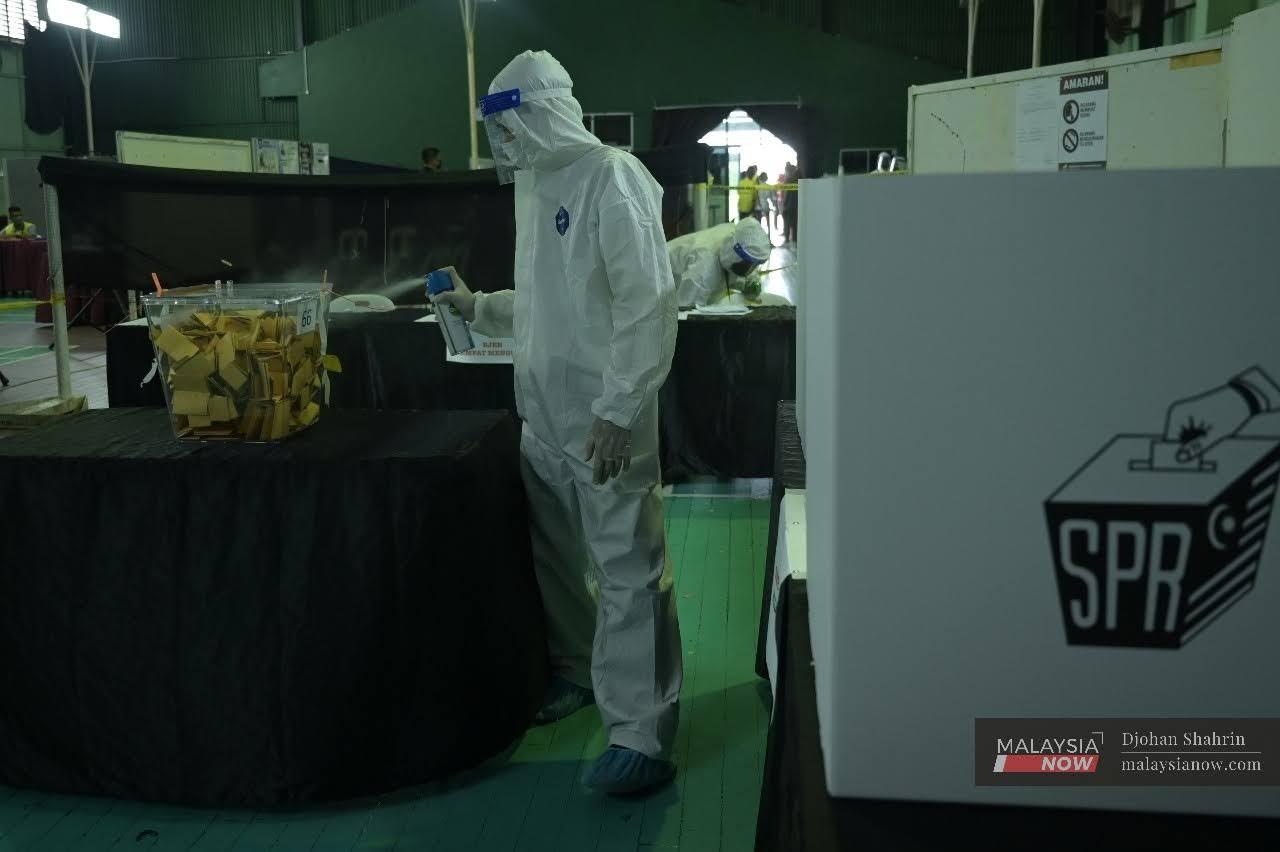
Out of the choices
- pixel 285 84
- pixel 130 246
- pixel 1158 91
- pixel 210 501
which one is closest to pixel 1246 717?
pixel 210 501

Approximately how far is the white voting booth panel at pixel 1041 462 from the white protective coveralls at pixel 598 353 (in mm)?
1527

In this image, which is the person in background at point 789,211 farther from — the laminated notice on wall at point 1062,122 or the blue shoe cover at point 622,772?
the blue shoe cover at point 622,772

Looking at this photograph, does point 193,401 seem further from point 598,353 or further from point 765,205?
point 765,205

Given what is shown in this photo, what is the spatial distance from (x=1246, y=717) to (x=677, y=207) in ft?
16.4

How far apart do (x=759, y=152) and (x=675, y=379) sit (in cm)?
1599

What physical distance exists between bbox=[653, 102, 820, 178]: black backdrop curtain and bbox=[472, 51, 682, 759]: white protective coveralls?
16570 mm

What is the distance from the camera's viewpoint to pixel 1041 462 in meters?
0.66

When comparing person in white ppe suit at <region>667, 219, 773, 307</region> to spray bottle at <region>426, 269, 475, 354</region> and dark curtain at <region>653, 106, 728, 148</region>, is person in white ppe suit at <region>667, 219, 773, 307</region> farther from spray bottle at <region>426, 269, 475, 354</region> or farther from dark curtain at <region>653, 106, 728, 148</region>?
dark curtain at <region>653, 106, 728, 148</region>

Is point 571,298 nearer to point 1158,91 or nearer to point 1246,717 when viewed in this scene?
point 1158,91

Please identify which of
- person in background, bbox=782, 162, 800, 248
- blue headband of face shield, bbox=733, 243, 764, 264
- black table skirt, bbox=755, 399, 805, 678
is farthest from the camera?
person in background, bbox=782, 162, 800, 248


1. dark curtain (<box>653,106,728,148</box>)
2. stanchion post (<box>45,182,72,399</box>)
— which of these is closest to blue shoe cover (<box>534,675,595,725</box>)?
stanchion post (<box>45,182,72,399</box>)

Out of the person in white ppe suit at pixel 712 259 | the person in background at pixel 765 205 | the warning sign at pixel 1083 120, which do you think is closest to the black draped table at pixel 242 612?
the warning sign at pixel 1083 120

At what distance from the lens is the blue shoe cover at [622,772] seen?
2.29 m

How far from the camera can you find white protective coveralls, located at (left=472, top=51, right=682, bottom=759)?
225cm
